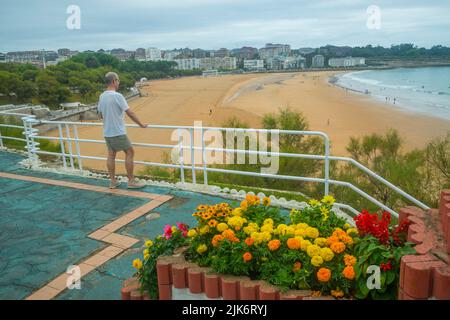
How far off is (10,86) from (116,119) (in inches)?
1762

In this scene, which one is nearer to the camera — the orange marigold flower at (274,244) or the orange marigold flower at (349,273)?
the orange marigold flower at (349,273)

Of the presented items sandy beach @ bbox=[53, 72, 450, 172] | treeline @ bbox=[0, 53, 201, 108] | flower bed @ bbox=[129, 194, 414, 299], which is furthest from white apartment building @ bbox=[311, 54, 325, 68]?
flower bed @ bbox=[129, 194, 414, 299]

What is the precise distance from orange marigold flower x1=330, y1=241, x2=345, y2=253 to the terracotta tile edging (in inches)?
89.4

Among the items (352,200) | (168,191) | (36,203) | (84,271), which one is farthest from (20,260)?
(352,200)

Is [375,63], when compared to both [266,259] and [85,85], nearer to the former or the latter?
[85,85]

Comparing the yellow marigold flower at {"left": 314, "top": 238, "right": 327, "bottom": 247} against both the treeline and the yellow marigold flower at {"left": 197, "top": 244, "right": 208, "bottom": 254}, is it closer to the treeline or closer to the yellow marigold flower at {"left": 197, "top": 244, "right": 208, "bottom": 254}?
the yellow marigold flower at {"left": 197, "top": 244, "right": 208, "bottom": 254}

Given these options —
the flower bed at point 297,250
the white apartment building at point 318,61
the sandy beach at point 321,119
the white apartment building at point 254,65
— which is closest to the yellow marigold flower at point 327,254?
the flower bed at point 297,250

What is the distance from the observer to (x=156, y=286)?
2742 mm

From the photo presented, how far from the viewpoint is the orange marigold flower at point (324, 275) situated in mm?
2234

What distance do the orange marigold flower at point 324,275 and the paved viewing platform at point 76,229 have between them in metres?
1.75

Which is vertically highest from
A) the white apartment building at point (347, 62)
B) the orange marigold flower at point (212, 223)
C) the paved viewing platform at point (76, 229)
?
the white apartment building at point (347, 62)

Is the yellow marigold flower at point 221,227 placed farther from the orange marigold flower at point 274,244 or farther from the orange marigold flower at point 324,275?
the orange marigold flower at point 324,275

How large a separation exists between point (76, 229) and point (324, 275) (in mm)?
3240

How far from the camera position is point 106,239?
4191mm
